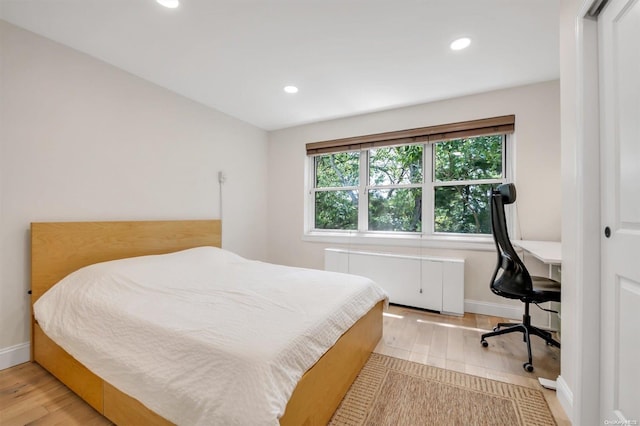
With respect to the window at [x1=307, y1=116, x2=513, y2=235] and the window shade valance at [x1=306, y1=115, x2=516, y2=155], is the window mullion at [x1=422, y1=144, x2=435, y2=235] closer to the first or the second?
the window at [x1=307, y1=116, x2=513, y2=235]

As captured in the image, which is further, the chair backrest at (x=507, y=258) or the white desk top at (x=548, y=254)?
the chair backrest at (x=507, y=258)

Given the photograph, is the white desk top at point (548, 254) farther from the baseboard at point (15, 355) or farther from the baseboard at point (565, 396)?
the baseboard at point (15, 355)

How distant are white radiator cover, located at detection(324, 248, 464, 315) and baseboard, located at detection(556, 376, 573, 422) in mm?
1250

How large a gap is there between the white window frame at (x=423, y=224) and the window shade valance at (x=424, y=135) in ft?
0.48

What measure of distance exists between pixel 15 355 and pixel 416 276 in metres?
3.50

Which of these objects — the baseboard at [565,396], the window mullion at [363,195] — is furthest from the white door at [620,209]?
the window mullion at [363,195]

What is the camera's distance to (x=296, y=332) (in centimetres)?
122

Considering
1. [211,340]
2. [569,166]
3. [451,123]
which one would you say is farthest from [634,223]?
[451,123]

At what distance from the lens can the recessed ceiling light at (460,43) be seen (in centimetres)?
196

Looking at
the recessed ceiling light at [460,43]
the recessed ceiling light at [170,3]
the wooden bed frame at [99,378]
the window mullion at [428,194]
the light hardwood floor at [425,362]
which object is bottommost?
the light hardwood floor at [425,362]

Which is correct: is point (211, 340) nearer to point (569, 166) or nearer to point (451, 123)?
point (569, 166)

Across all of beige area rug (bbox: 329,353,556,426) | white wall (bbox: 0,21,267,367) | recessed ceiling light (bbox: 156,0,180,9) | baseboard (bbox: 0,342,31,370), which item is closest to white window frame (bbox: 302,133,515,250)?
white wall (bbox: 0,21,267,367)

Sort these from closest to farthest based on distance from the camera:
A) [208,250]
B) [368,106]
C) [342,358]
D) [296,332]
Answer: [296,332], [342,358], [208,250], [368,106]

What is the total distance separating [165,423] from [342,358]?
90 cm
